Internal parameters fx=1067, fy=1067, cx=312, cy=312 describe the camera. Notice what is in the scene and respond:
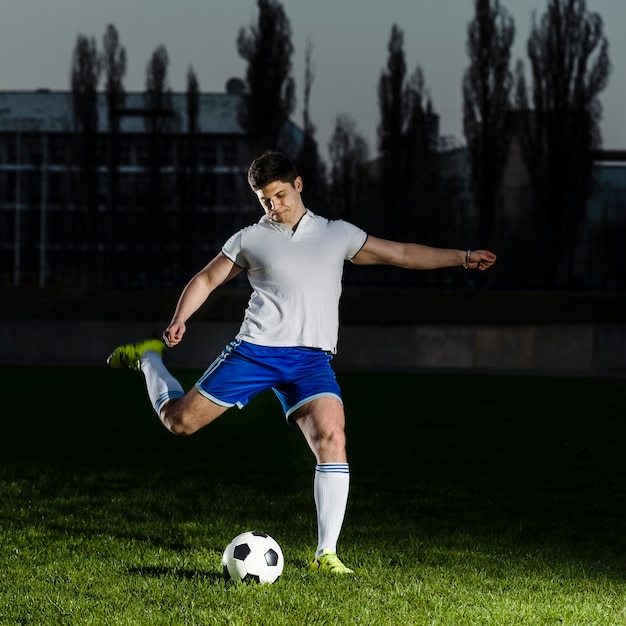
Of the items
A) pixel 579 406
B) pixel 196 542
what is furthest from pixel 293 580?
pixel 579 406

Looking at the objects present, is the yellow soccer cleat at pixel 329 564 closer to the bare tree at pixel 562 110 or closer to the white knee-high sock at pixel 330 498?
the white knee-high sock at pixel 330 498

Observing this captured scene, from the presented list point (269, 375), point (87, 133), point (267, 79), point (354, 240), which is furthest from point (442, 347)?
point (269, 375)

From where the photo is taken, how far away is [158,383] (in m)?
6.15

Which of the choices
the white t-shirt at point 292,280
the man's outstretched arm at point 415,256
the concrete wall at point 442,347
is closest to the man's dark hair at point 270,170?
the white t-shirt at point 292,280

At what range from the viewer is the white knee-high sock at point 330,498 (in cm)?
534

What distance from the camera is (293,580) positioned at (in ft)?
16.9

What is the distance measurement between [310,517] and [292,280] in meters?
2.41

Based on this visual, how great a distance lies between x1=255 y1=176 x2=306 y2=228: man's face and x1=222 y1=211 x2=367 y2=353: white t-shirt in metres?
0.06

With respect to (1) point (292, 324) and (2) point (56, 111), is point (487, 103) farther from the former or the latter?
(2) point (56, 111)

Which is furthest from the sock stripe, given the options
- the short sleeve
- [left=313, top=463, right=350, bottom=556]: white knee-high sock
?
the short sleeve

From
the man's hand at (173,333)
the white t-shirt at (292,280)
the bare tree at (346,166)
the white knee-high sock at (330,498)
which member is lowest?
the white knee-high sock at (330,498)

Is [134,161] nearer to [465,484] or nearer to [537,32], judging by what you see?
[537,32]

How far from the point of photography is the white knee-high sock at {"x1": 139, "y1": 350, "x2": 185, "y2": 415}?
596 cm

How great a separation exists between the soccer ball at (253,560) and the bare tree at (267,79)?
29.1 m
